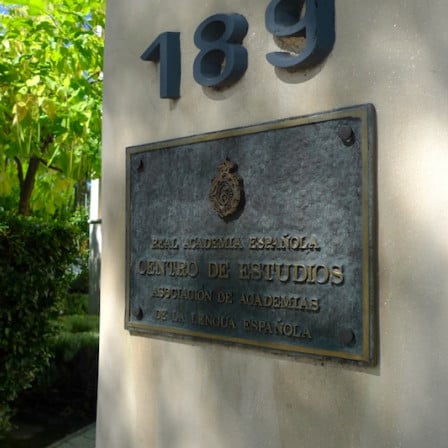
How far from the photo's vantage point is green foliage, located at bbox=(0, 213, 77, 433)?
5840 millimetres

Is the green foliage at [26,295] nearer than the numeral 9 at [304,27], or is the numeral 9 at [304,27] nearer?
the numeral 9 at [304,27]

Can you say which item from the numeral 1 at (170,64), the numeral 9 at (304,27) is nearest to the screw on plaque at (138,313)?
the numeral 1 at (170,64)

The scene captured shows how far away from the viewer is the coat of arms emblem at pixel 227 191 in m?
2.78

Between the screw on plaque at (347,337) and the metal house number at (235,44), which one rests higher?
the metal house number at (235,44)

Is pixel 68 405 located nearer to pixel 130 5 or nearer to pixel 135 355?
pixel 135 355

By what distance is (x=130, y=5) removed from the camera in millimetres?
3434

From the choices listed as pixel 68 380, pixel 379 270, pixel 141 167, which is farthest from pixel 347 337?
pixel 68 380

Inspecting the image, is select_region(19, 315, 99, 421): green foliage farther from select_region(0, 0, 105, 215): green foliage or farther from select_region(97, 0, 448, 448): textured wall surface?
select_region(97, 0, 448, 448): textured wall surface

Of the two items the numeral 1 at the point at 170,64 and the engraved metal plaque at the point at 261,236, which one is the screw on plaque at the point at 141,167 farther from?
the numeral 1 at the point at 170,64

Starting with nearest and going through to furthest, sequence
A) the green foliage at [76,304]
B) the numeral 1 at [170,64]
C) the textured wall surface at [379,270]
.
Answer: the textured wall surface at [379,270] < the numeral 1 at [170,64] < the green foliage at [76,304]

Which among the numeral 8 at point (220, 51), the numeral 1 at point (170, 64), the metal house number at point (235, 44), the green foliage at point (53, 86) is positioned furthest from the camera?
the green foliage at point (53, 86)

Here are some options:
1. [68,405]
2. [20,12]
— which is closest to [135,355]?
[68,405]

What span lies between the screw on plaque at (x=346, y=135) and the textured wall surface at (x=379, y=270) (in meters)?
0.11

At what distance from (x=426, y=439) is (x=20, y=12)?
827 cm
